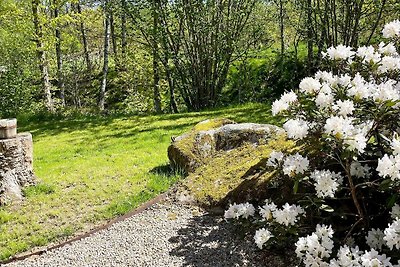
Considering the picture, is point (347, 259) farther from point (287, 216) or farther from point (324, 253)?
point (287, 216)

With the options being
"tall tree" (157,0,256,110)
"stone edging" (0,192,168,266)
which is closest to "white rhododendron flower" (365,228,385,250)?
"stone edging" (0,192,168,266)

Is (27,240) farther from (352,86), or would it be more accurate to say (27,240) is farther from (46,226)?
(352,86)

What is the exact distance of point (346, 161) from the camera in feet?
9.03

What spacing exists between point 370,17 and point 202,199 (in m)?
8.43

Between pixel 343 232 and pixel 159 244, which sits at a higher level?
pixel 343 232

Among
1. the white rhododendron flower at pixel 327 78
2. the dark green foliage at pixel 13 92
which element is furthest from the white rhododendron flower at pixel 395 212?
the dark green foliage at pixel 13 92

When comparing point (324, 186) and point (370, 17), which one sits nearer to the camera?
point (324, 186)

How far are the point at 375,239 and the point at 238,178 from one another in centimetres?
208

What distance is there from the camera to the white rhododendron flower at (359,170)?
2992 millimetres

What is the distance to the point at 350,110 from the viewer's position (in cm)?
265

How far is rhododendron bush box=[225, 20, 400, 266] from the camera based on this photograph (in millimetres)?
2535

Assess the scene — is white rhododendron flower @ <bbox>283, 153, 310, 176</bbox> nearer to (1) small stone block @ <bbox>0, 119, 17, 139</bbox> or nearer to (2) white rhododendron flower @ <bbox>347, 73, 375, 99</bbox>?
(2) white rhododendron flower @ <bbox>347, 73, 375, 99</bbox>

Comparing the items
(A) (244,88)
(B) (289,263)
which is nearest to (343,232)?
(B) (289,263)

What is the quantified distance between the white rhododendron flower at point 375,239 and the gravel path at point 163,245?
0.86 metres
